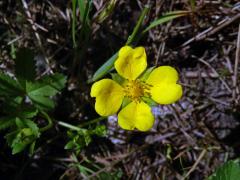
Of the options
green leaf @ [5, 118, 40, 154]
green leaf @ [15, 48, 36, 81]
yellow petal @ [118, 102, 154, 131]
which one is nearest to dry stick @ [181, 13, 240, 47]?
yellow petal @ [118, 102, 154, 131]

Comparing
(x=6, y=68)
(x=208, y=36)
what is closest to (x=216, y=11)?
(x=208, y=36)

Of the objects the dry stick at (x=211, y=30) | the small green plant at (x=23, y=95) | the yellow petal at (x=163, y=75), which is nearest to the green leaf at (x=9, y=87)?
the small green plant at (x=23, y=95)

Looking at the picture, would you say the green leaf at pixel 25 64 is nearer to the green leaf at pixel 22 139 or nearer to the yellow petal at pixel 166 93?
the green leaf at pixel 22 139

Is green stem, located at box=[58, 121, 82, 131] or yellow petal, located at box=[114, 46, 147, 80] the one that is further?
green stem, located at box=[58, 121, 82, 131]

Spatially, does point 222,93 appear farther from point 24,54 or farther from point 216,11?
point 24,54

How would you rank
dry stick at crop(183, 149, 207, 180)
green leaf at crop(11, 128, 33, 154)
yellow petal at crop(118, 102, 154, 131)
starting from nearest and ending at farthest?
yellow petal at crop(118, 102, 154, 131), green leaf at crop(11, 128, 33, 154), dry stick at crop(183, 149, 207, 180)

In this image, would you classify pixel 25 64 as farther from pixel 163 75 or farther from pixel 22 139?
pixel 163 75

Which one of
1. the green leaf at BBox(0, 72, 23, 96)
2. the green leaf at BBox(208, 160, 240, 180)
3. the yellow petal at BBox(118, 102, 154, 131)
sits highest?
the green leaf at BBox(0, 72, 23, 96)

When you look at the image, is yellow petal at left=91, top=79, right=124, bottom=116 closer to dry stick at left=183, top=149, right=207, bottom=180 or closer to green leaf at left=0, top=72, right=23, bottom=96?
green leaf at left=0, top=72, right=23, bottom=96
